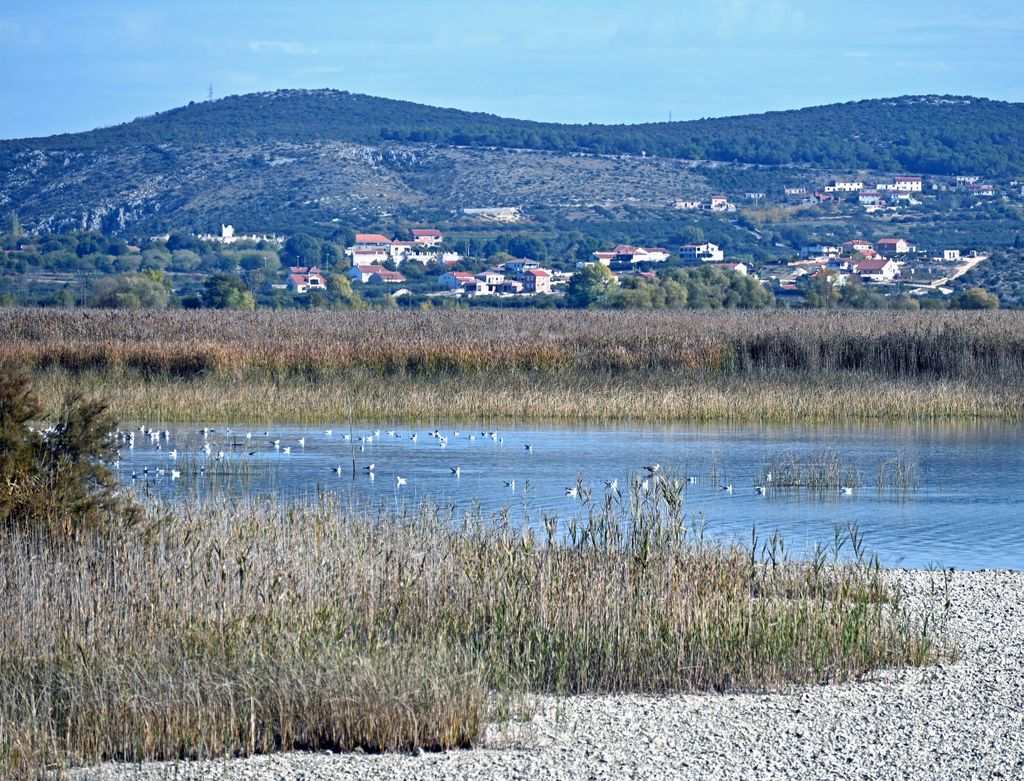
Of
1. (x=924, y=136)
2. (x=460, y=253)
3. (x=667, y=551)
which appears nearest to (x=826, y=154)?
(x=924, y=136)

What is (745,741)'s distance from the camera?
8.56 meters

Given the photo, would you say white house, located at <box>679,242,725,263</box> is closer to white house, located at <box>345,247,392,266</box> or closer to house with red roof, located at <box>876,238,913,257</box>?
house with red roof, located at <box>876,238,913,257</box>

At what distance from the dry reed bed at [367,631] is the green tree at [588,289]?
215 ft

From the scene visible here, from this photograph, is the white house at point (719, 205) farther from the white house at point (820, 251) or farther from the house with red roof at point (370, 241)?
the house with red roof at point (370, 241)

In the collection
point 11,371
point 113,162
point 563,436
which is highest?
point 113,162

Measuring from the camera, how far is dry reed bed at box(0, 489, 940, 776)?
844 cm

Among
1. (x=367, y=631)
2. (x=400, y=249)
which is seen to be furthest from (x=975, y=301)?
(x=400, y=249)

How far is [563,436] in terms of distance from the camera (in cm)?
2717

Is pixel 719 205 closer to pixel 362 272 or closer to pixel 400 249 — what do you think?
pixel 400 249

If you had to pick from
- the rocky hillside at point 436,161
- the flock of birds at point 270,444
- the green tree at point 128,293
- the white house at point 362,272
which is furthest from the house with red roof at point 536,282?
the flock of birds at point 270,444

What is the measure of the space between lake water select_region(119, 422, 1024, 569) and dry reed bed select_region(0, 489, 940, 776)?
250cm

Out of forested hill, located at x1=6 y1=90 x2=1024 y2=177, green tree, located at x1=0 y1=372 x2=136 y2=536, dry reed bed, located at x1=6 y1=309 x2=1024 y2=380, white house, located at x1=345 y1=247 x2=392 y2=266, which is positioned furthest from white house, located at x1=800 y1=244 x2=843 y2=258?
green tree, located at x1=0 y1=372 x2=136 y2=536

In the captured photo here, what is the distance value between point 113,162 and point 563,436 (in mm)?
137326

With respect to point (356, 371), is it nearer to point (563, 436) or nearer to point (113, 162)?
point (563, 436)
